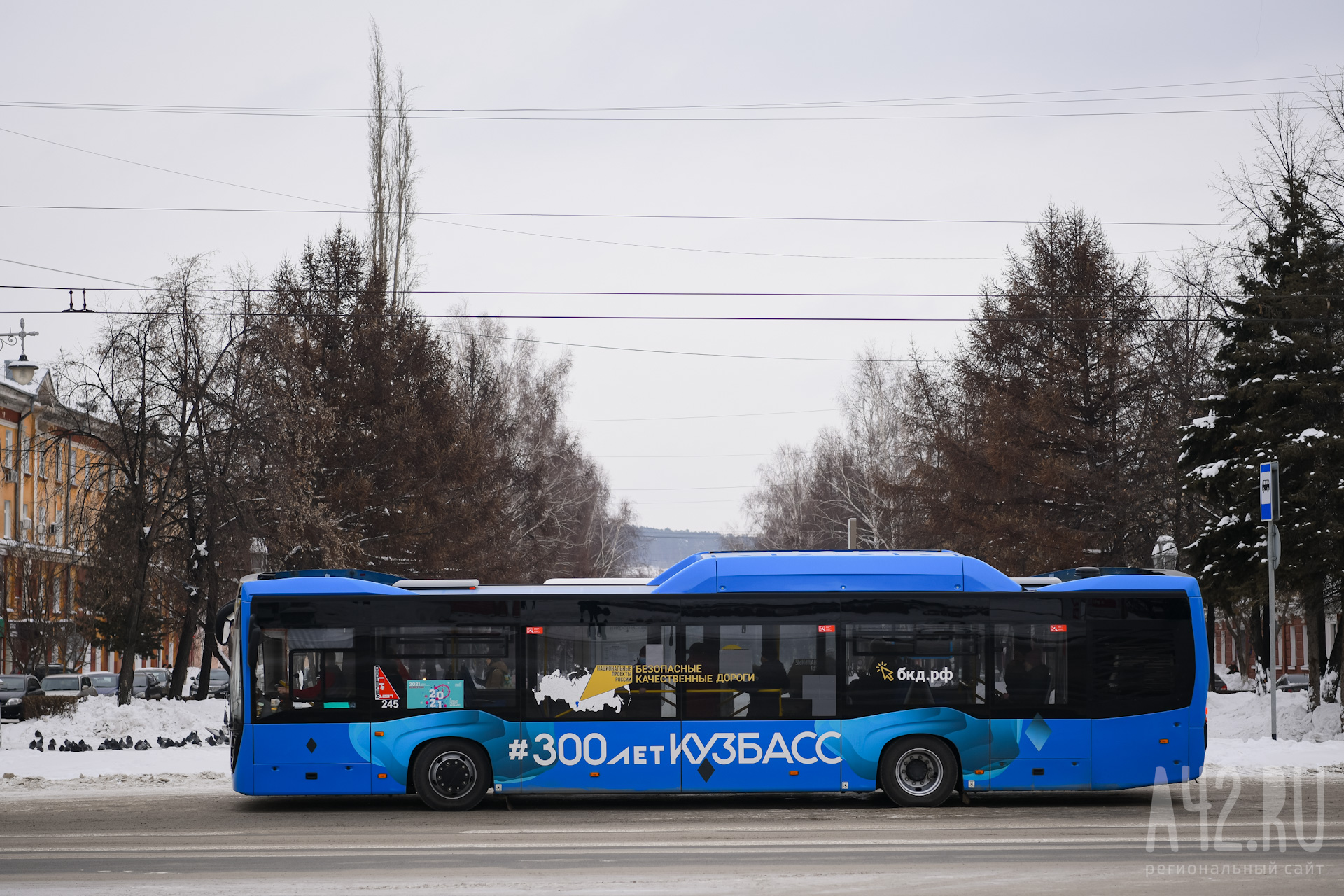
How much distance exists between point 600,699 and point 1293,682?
46.2 metres

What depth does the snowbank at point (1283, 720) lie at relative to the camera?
74.5 feet

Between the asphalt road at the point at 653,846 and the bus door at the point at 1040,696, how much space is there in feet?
1.51

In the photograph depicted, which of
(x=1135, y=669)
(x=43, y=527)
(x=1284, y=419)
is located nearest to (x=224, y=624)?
(x=1135, y=669)

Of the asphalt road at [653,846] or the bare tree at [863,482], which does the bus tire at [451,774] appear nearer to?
the asphalt road at [653,846]

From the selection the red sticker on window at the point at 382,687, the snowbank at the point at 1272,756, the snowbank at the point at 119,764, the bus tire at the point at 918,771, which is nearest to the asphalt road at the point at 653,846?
the bus tire at the point at 918,771

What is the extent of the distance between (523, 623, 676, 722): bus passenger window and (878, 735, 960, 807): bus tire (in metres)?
2.61

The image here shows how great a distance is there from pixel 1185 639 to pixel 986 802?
10.1 ft

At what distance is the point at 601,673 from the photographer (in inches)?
624

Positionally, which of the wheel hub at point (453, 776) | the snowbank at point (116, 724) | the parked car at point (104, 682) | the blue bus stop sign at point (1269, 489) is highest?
the blue bus stop sign at point (1269, 489)

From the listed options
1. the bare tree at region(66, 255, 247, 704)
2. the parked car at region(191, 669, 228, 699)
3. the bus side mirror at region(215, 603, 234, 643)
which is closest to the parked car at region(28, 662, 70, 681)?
the parked car at region(191, 669, 228, 699)

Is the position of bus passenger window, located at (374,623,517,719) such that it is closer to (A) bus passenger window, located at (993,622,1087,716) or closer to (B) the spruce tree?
(A) bus passenger window, located at (993,622,1087,716)

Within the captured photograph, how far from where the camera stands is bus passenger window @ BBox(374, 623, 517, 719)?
625 inches

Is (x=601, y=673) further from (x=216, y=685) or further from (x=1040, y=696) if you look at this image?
(x=216, y=685)

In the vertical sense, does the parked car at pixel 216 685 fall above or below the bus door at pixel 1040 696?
below
